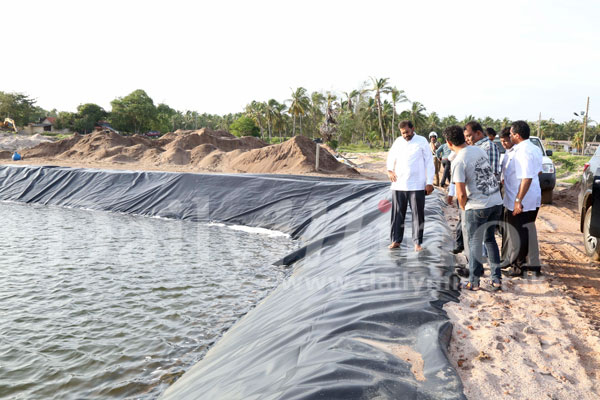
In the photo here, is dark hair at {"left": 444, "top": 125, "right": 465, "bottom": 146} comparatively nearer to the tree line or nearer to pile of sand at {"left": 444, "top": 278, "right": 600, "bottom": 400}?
pile of sand at {"left": 444, "top": 278, "right": 600, "bottom": 400}

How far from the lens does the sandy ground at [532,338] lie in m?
2.46

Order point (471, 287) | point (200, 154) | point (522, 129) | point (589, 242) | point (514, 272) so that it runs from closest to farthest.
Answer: point (471, 287), point (522, 129), point (514, 272), point (589, 242), point (200, 154)

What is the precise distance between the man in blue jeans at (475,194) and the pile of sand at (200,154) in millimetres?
13245

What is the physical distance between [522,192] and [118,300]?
5.13m

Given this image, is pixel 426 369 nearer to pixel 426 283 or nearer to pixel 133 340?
pixel 426 283

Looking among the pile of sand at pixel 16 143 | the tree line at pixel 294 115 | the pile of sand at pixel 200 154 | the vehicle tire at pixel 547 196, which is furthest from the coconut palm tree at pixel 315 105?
the vehicle tire at pixel 547 196

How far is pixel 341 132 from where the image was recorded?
192ft

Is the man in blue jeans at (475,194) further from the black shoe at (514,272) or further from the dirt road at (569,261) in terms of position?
the dirt road at (569,261)

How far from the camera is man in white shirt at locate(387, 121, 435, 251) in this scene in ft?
15.3

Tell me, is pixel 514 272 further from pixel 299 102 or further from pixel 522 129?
pixel 299 102

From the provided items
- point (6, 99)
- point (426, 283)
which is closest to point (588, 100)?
point (426, 283)

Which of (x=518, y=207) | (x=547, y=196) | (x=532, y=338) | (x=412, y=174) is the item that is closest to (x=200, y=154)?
(x=547, y=196)

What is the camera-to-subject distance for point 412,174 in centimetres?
468

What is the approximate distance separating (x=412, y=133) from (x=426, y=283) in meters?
1.87
